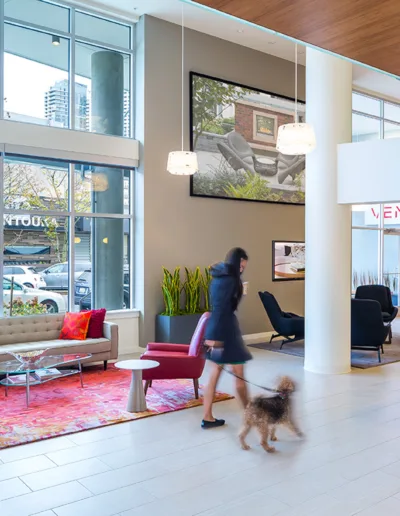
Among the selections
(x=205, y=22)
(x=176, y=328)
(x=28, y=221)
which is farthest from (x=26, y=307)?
(x=205, y=22)

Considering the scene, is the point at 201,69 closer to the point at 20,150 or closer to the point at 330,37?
the point at 20,150

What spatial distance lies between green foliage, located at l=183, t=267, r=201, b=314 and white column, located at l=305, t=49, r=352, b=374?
7.53 ft

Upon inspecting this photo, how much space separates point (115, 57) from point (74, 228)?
2.99 metres

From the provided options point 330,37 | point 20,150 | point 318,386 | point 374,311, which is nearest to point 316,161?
point 374,311

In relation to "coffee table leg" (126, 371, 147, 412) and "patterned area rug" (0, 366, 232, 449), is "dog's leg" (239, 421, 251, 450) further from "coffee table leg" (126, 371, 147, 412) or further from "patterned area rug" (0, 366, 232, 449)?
"coffee table leg" (126, 371, 147, 412)

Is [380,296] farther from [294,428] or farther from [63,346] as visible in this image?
[294,428]

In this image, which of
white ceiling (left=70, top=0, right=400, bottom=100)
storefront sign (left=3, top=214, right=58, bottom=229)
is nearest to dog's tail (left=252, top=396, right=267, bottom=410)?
storefront sign (left=3, top=214, right=58, bottom=229)

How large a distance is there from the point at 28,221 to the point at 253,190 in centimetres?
438

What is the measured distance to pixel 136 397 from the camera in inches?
216

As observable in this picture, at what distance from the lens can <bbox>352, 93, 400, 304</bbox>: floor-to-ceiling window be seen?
43.1 ft

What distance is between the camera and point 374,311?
8.08m

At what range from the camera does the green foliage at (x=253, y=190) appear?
9977 millimetres

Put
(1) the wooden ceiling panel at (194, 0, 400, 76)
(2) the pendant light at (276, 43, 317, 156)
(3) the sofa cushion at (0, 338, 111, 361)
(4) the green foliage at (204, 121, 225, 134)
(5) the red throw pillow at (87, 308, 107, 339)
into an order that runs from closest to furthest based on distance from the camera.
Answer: (1) the wooden ceiling panel at (194, 0, 400, 76) → (2) the pendant light at (276, 43, 317, 156) → (3) the sofa cushion at (0, 338, 111, 361) → (5) the red throw pillow at (87, 308, 107, 339) → (4) the green foliage at (204, 121, 225, 134)

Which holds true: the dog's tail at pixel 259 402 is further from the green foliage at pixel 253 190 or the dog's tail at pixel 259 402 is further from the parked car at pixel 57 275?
the green foliage at pixel 253 190
